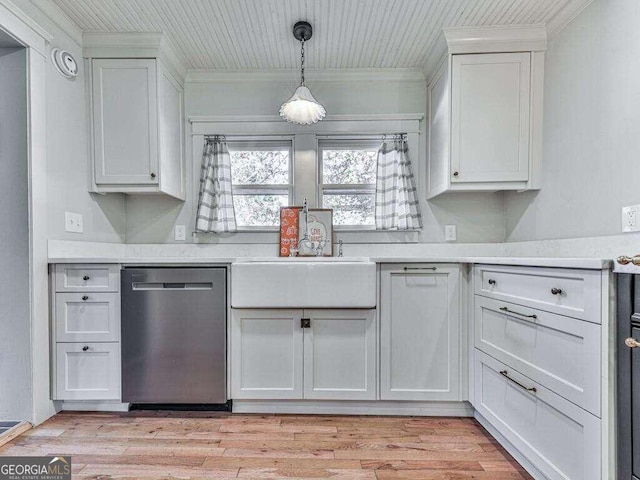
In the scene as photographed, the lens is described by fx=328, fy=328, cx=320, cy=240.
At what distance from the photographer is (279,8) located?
1.89 metres

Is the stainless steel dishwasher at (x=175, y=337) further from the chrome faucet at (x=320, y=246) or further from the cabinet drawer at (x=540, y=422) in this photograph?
the cabinet drawer at (x=540, y=422)

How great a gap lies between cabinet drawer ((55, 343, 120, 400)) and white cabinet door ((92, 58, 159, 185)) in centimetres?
106

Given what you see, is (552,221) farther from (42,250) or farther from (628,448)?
(42,250)

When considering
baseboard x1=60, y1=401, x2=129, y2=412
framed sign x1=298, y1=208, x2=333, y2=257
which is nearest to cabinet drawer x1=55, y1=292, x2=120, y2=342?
baseboard x1=60, y1=401, x2=129, y2=412

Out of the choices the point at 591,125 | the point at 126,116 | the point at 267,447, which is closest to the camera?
the point at 267,447

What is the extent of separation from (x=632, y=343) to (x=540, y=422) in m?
0.57

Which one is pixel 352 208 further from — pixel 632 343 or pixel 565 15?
pixel 632 343

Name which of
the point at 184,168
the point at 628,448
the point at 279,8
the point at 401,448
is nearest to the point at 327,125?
the point at 279,8

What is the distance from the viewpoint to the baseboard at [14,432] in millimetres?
1614

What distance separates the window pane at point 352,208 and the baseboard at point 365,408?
1.28 m

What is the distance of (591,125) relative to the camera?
1713 mm

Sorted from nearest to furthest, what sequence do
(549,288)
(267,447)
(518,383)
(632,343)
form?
(632,343), (549,288), (518,383), (267,447)

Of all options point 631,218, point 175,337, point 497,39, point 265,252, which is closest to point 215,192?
point 265,252

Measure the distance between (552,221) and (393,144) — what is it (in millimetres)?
1172
